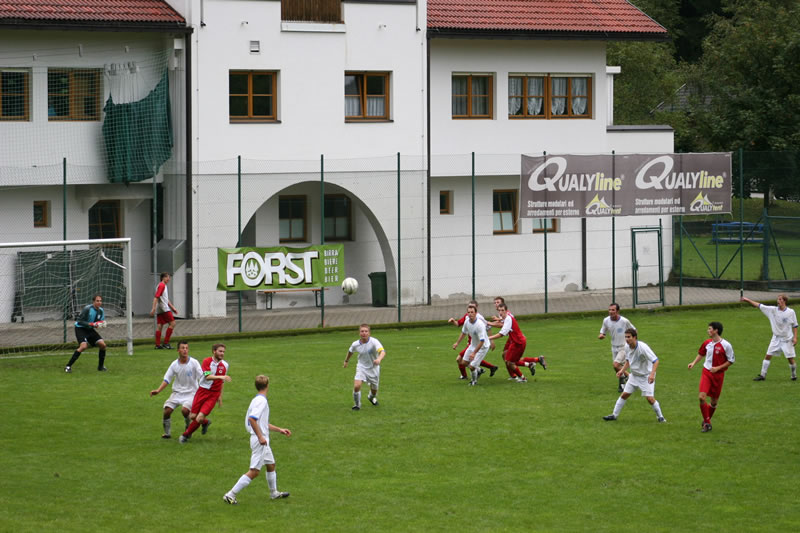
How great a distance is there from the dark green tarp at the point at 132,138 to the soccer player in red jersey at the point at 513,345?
12.7m

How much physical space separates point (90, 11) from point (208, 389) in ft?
55.8

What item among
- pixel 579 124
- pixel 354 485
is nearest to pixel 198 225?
pixel 579 124

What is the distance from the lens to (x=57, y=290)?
3108 centimetres

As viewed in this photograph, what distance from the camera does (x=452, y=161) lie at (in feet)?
123

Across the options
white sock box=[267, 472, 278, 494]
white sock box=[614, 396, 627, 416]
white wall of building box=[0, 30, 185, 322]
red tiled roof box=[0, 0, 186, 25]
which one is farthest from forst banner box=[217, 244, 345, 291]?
white sock box=[267, 472, 278, 494]

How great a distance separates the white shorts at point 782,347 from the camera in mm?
24516

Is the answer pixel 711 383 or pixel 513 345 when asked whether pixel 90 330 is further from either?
pixel 711 383

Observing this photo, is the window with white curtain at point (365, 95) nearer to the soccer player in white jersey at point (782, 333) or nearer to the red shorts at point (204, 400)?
the soccer player in white jersey at point (782, 333)

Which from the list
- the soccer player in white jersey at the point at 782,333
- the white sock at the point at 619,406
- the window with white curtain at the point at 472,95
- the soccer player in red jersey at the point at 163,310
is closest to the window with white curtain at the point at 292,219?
the window with white curtain at the point at 472,95

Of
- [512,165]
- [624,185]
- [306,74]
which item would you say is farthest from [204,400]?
[512,165]

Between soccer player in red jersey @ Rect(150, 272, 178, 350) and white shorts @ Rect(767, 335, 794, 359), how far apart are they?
13108 millimetres

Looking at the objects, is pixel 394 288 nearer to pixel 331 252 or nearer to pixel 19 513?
pixel 331 252

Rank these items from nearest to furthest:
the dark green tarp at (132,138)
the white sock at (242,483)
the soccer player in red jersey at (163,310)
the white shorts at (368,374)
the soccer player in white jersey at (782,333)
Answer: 1. the white sock at (242,483)
2. the white shorts at (368,374)
3. the soccer player in white jersey at (782,333)
4. the soccer player in red jersey at (163,310)
5. the dark green tarp at (132,138)

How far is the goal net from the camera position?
2980cm
